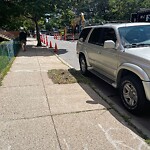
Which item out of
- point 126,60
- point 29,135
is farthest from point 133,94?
point 29,135

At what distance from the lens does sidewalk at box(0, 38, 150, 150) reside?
3.47 m

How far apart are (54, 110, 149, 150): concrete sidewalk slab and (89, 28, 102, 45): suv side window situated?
2.65 meters

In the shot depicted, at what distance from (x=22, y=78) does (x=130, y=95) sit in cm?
436

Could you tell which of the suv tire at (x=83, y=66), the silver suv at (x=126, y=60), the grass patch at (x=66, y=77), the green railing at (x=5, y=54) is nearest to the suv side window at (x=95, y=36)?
the silver suv at (x=126, y=60)

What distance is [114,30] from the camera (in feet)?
17.9

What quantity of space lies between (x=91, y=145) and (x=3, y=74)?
557cm

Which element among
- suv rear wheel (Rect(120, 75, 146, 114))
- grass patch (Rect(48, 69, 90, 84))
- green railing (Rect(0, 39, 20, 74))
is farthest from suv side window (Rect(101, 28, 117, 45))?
green railing (Rect(0, 39, 20, 74))

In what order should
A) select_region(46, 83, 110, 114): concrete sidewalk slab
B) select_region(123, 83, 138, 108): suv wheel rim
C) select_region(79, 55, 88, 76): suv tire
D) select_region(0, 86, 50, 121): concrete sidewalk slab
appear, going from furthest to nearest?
select_region(79, 55, 88, 76): suv tire
select_region(46, 83, 110, 114): concrete sidewalk slab
select_region(0, 86, 50, 121): concrete sidewalk slab
select_region(123, 83, 138, 108): suv wheel rim

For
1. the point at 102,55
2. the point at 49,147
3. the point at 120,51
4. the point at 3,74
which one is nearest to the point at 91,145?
the point at 49,147

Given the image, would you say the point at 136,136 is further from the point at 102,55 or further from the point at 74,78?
the point at 74,78

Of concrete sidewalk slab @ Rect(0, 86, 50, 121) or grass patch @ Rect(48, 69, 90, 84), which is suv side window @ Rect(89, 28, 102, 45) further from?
concrete sidewalk slab @ Rect(0, 86, 50, 121)

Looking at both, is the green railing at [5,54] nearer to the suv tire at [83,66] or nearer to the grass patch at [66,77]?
the grass patch at [66,77]

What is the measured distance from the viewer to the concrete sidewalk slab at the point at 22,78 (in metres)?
6.98

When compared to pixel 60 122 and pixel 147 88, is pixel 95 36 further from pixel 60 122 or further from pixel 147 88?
pixel 60 122
